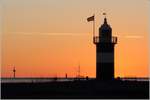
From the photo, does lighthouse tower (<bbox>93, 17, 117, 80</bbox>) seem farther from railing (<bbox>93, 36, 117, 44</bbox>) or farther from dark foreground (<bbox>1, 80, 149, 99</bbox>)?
dark foreground (<bbox>1, 80, 149, 99</bbox>)

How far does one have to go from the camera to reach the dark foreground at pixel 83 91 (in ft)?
132

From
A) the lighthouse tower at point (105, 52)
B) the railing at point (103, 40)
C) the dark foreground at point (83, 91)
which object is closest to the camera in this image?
the dark foreground at point (83, 91)

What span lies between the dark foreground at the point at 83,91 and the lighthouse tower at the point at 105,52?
0.66m

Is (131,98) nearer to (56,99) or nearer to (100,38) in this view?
(56,99)

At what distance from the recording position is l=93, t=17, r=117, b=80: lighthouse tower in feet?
152

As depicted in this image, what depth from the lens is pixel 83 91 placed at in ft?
142

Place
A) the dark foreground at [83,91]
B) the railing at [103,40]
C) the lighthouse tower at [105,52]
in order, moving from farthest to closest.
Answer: the railing at [103,40], the lighthouse tower at [105,52], the dark foreground at [83,91]

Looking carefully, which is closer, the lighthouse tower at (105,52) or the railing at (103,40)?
the lighthouse tower at (105,52)

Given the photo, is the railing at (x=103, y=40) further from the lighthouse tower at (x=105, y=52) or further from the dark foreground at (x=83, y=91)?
the dark foreground at (x=83, y=91)

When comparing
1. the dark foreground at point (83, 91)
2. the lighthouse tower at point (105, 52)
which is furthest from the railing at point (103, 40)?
the dark foreground at point (83, 91)

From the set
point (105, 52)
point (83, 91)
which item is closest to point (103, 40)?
point (105, 52)

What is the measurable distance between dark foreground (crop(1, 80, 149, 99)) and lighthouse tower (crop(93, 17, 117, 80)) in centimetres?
66

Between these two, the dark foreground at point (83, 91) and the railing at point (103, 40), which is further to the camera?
the railing at point (103, 40)

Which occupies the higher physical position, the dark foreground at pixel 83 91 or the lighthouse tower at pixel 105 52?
the lighthouse tower at pixel 105 52
